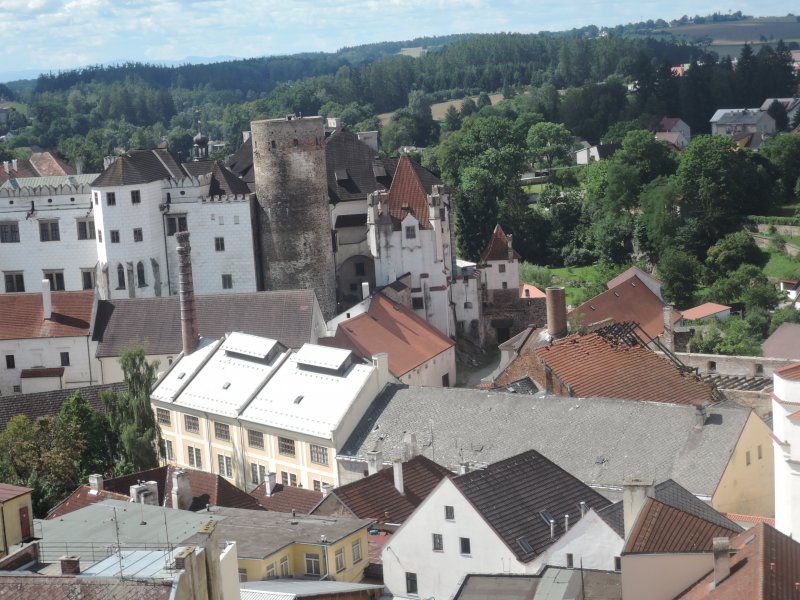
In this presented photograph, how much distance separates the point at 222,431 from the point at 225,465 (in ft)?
3.64

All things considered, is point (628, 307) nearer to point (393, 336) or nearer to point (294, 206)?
point (393, 336)

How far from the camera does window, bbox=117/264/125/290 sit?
198 ft

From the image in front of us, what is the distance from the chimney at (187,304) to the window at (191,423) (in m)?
3.64

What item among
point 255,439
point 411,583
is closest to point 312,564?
point 411,583

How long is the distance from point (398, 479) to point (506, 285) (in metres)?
30.0

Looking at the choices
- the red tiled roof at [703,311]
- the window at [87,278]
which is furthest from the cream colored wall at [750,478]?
the red tiled roof at [703,311]

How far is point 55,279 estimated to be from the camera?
61375 mm

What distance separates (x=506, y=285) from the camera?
68625 mm

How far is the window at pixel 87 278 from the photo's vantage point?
201ft

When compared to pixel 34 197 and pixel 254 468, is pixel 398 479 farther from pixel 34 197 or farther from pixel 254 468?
pixel 34 197

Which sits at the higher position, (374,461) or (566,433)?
(566,433)

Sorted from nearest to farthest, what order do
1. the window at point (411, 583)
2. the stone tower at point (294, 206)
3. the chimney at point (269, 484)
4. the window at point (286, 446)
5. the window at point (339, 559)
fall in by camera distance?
the window at point (339, 559) < the window at point (411, 583) < the chimney at point (269, 484) < the window at point (286, 446) < the stone tower at point (294, 206)

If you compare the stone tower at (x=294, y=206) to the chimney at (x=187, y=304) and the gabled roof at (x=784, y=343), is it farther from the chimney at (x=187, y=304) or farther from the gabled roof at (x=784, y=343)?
the gabled roof at (x=784, y=343)

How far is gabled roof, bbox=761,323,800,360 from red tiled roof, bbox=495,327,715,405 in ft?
40.8
